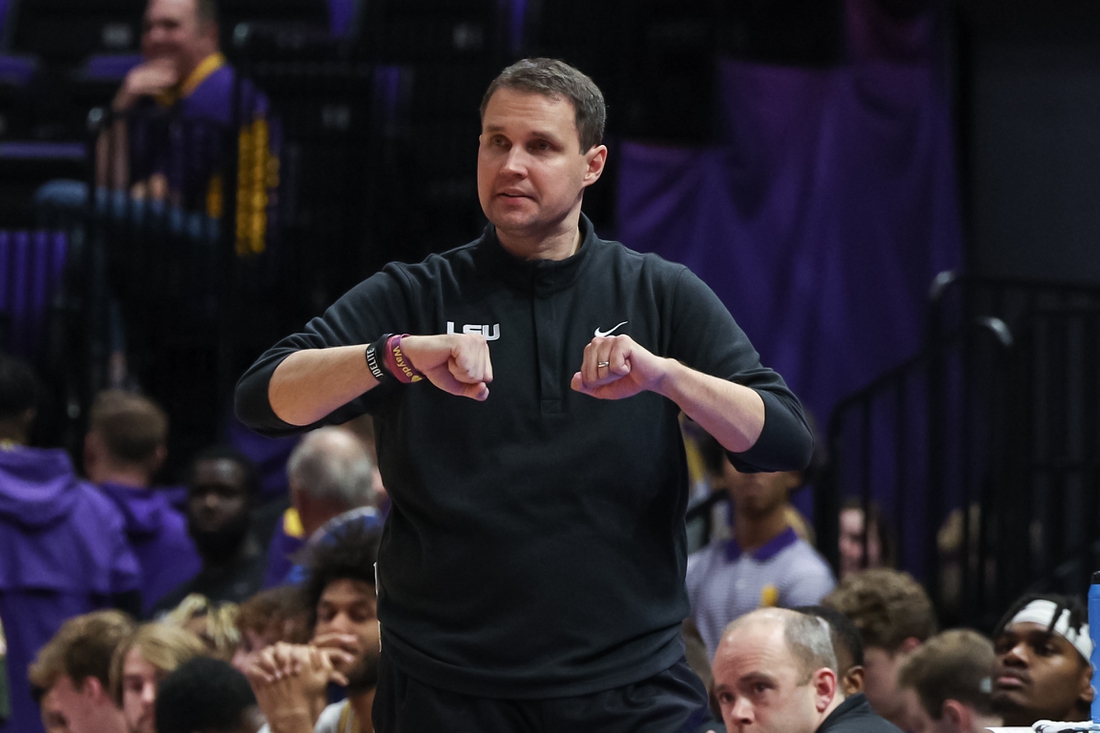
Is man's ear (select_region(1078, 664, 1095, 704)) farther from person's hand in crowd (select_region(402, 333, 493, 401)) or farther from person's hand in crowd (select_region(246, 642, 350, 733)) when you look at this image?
person's hand in crowd (select_region(402, 333, 493, 401))

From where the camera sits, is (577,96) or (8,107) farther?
(8,107)

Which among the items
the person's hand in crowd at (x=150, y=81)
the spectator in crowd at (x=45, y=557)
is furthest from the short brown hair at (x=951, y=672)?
the person's hand in crowd at (x=150, y=81)

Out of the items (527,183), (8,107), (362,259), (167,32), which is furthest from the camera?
(8,107)

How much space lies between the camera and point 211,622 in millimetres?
4941

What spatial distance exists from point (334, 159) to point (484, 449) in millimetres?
6211

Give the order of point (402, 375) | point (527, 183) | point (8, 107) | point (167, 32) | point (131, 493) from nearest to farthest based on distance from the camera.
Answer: point (402, 375) → point (527, 183) → point (131, 493) → point (167, 32) → point (8, 107)

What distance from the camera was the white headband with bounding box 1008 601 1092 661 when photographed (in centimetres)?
391

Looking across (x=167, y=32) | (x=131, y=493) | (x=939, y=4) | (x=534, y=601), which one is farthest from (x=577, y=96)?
(x=939, y=4)

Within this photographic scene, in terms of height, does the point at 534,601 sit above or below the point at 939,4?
below

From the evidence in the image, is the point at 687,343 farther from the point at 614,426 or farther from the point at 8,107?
the point at 8,107

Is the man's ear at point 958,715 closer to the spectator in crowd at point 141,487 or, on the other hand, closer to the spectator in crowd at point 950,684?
the spectator in crowd at point 950,684

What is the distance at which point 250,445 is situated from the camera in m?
7.97

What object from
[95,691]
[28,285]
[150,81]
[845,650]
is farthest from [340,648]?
[150,81]

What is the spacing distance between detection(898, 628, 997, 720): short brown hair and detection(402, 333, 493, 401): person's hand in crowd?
7.70ft
